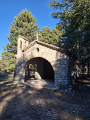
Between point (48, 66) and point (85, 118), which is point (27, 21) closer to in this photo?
point (48, 66)

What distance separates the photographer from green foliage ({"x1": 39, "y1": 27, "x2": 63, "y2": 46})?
1009 inches

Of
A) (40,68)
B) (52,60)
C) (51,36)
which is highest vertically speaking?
(51,36)

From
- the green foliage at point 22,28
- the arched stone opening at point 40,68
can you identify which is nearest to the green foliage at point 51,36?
the green foliage at point 22,28

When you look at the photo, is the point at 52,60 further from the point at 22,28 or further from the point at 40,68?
the point at 22,28

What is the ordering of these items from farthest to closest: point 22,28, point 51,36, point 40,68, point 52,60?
point 51,36, point 22,28, point 40,68, point 52,60

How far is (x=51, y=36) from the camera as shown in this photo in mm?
26453

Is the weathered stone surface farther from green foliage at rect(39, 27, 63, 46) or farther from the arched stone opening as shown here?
green foliage at rect(39, 27, 63, 46)

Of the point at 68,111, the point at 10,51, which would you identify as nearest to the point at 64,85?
the point at 68,111

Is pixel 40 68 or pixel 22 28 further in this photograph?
pixel 22 28

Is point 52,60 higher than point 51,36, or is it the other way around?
point 51,36

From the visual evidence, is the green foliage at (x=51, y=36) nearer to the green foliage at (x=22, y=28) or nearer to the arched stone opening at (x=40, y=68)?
the green foliage at (x=22, y=28)

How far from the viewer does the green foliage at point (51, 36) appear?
25641 millimetres

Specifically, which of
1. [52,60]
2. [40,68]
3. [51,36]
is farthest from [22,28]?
[52,60]

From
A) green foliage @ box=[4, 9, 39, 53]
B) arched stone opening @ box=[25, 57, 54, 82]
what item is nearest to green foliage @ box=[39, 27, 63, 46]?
green foliage @ box=[4, 9, 39, 53]
